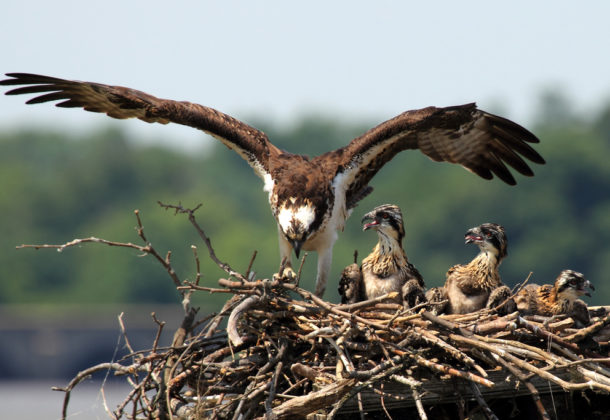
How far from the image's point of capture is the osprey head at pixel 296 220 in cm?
893

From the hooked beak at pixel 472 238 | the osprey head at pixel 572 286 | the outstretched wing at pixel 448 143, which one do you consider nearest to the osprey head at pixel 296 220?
the outstretched wing at pixel 448 143

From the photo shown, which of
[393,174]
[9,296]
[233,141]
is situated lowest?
[9,296]

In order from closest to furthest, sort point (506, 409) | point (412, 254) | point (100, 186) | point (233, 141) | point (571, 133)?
point (506, 409) < point (233, 141) < point (412, 254) < point (571, 133) < point (100, 186)

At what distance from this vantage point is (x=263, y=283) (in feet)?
24.5

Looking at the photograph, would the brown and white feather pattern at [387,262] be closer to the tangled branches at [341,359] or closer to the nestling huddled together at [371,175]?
the nestling huddled together at [371,175]

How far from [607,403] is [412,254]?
52.4m

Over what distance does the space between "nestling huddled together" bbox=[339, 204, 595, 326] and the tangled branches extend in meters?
0.55

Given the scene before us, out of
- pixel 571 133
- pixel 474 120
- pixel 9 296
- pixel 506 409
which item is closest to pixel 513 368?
pixel 506 409

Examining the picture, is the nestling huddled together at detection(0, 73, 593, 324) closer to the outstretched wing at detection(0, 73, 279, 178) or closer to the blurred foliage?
the outstretched wing at detection(0, 73, 279, 178)

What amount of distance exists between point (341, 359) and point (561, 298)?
213 cm

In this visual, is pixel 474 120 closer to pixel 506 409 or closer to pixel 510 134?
pixel 510 134

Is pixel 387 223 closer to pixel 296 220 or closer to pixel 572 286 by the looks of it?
pixel 296 220

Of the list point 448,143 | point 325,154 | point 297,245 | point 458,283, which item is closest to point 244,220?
point 448,143

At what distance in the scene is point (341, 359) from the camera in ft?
23.2
